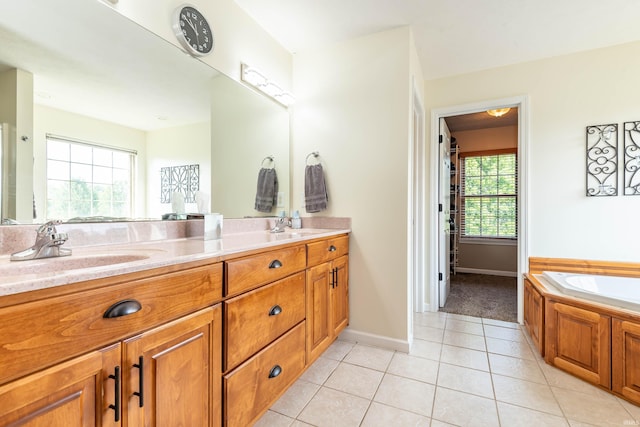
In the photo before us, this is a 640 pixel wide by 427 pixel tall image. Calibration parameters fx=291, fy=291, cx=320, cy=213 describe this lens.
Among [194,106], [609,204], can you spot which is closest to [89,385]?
[194,106]

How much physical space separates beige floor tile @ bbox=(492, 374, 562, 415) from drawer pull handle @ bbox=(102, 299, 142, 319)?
1835mm

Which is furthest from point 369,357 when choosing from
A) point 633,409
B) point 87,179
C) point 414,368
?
point 87,179

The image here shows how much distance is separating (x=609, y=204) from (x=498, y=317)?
132 cm

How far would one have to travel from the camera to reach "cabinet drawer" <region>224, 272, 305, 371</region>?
3.77 ft

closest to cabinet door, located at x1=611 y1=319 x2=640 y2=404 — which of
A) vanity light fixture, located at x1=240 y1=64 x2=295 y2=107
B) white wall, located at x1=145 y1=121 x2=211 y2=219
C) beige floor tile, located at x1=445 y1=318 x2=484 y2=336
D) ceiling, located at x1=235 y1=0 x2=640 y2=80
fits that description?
beige floor tile, located at x1=445 y1=318 x2=484 y2=336

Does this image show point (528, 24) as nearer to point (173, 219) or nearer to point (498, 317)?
point (498, 317)

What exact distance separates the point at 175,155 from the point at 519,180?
282 centimetres

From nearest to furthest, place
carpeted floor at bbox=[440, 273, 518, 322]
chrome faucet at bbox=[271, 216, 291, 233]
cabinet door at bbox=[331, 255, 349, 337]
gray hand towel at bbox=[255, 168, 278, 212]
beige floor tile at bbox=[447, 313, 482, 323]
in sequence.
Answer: cabinet door at bbox=[331, 255, 349, 337] → chrome faucet at bbox=[271, 216, 291, 233] → gray hand towel at bbox=[255, 168, 278, 212] → beige floor tile at bbox=[447, 313, 482, 323] → carpeted floor at bbox=[440, 273, 518, 322]

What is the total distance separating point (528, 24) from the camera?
2.13 m

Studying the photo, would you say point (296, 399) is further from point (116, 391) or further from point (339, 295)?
point (116, 391)

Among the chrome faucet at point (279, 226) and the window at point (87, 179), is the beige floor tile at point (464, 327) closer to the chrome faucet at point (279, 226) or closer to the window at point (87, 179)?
the chrome faucet at point (279, 226)

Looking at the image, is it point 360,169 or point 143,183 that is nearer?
point 143,183

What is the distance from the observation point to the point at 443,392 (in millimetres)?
1645

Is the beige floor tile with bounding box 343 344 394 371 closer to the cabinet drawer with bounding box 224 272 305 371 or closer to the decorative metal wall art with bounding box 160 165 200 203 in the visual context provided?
the cabinet drawer with bounding box 224 272 305 371
